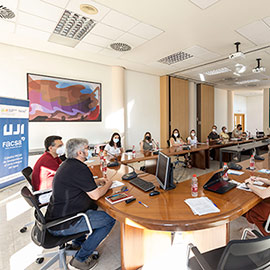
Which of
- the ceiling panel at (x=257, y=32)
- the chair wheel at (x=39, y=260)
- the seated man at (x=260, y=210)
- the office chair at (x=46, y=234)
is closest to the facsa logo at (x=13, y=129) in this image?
the office chair at (x=46, y=234)

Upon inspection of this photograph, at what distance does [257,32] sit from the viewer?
3617 mm

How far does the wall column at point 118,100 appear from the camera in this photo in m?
5.74

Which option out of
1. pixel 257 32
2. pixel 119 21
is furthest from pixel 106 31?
pixel 257 32

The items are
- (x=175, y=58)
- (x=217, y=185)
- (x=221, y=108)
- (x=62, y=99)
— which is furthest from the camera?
(x=221, y=108)

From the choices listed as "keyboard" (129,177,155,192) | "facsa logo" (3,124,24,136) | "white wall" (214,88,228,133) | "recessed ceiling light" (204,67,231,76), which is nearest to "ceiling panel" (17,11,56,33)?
"facsa logo" (3,124,24,136)

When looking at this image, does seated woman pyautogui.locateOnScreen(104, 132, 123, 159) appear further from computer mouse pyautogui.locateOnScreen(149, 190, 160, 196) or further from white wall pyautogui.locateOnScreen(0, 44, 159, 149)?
computer mouse pyautogui.locateOnScreen(149, 190, 160, 196)

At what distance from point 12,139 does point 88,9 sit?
2.78m

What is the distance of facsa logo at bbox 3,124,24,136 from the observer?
11.0 ft

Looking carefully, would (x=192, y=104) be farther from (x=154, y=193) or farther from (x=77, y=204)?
(x=77, y=204)

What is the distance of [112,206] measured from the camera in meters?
1.51

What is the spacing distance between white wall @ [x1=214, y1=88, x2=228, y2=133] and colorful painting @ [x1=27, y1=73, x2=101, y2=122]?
7.14 metres

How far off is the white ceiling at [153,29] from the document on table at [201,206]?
283 centimetres

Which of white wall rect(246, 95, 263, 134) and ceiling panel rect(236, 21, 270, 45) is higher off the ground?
ceiling panel rect(236, 21, 270, 45)

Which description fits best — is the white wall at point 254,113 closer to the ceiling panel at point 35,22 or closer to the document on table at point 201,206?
the document on table at point 201,206
